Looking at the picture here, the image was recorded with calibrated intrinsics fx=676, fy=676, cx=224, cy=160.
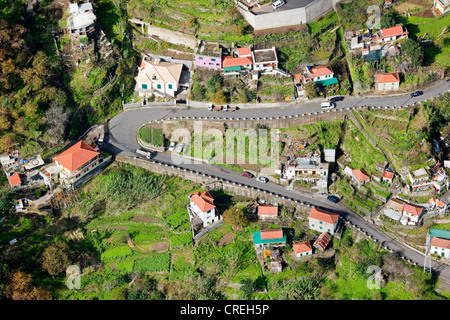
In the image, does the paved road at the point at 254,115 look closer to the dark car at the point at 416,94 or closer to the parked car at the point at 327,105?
the dark car at the point at 416,94

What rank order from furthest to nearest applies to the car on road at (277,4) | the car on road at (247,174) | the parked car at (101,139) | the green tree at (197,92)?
the car on road at (277,4), the green tree at (197,92), the parked car at (101,139), the car on road at (247,174)

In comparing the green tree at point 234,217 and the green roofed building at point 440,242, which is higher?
the green tree at point 234,217

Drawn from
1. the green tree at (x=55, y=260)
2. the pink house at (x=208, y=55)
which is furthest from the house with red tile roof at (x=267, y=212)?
the green tree at (x=55, y=260)

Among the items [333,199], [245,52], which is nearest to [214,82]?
[245,52]

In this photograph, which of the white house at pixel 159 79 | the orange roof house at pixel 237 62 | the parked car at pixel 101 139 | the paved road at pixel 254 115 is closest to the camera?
the paved road at pixel 254 115

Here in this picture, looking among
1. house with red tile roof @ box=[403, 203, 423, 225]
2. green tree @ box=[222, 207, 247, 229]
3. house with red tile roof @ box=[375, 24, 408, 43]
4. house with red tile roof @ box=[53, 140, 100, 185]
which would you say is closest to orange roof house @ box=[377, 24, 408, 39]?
house with red tile roof @ box=[375, 24, 408, 43]

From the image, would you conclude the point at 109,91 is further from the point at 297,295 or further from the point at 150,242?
the point at 297,295

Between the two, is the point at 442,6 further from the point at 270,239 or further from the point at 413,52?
the point at 270,239

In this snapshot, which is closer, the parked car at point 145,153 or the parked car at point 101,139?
the parked car at point 145,153

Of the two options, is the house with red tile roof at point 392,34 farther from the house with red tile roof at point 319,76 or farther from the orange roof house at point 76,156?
the orange roof house at point 76,156

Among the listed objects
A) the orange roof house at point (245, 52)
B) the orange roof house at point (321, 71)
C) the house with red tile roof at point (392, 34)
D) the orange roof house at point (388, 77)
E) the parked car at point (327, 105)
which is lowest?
the parked car at point (327, 105)
